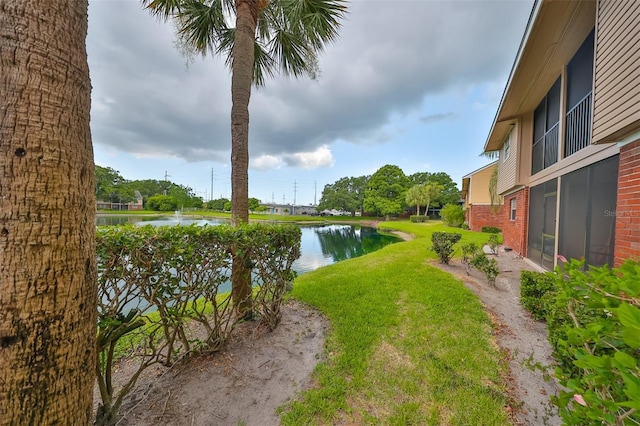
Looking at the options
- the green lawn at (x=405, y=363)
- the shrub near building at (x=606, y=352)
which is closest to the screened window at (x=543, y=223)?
the green lawn at (x=405, y=363)

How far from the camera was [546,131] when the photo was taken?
21.4ft

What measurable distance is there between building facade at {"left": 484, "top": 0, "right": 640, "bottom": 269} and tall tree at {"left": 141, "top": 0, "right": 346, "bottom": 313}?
11.9ft

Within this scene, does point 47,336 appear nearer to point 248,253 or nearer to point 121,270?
point 121,270

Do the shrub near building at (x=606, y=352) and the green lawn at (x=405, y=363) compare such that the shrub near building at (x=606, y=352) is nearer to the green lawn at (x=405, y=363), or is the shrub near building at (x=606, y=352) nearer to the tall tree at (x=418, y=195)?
the green lawn at (x=405, y=363)

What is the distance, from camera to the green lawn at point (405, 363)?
204 centimetres

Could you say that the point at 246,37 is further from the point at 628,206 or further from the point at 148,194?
the point at 148,194

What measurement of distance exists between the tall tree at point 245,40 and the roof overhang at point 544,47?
3584 millimetres

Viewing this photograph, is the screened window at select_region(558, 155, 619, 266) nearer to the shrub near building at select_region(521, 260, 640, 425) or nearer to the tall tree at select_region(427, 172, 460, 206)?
the shrub near building at select_region(521, 260, 640, 425)

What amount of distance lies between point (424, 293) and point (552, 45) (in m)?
5.66

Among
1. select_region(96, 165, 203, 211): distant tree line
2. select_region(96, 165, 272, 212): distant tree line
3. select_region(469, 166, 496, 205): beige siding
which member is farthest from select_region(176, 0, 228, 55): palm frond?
select_region(96, 165, 203, 211): distant tree line

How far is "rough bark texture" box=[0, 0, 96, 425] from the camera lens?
39.6 inches

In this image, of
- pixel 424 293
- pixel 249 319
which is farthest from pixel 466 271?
pixel 249 319

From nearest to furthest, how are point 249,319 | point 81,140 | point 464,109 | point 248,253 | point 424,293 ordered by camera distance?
point 81,140
point 248,253
point 249,319
point 424,293
point 464,109

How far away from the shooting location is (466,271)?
645cm
